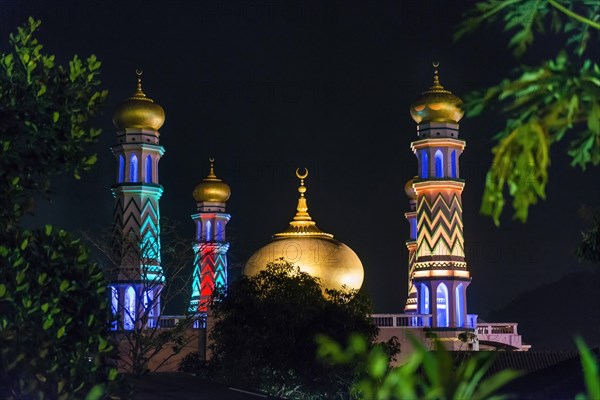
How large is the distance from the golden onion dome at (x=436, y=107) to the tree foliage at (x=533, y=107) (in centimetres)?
3164

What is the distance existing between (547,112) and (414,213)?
39.4 metres

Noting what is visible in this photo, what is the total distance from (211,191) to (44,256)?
1391 inches

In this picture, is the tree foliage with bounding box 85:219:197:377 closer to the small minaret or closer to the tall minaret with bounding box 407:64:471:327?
the tall minaret with bounding box 407:64:471:327

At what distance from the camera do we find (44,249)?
11.7 meters

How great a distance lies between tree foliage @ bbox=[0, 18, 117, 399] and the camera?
Answer: 11.1m

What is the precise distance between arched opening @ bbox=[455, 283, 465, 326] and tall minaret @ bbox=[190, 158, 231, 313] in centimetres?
943

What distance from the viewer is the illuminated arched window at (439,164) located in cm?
3859

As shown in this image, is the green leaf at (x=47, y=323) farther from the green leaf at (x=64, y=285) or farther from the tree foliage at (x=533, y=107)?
the tree foliage at (x=533, y=107)

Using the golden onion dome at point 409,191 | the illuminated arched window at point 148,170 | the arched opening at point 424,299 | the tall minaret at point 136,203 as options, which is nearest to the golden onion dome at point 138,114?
the tall minaret at point 136,203

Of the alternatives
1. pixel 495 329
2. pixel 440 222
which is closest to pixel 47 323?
pixel 440 222

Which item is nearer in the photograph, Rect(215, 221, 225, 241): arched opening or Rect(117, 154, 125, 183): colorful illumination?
Rect(117, 154, 125, 183): colorful illumination

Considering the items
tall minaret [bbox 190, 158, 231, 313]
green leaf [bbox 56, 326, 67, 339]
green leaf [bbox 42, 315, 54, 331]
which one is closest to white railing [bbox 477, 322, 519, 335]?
tall minaret [bbox 190, 158, 231, 313]

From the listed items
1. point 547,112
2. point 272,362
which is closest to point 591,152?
point 547,112

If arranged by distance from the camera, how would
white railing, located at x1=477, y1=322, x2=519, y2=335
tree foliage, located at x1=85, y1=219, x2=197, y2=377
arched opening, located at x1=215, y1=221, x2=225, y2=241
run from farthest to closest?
arched opening, located at x1=215, y1=221, x2=225, y2=241, white railing, located at x1=477, y1=322, x2=519, y2=335, tree foliage, located at x1=85, y1=219, x2=197, y2=377
